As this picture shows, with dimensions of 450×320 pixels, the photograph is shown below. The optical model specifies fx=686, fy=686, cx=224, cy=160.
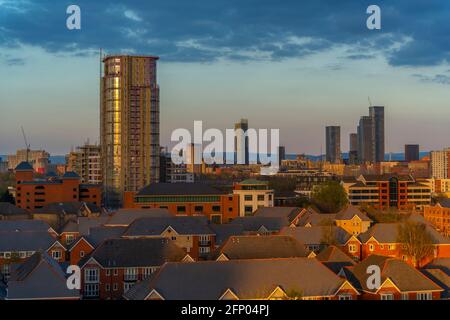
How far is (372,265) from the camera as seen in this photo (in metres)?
22.7

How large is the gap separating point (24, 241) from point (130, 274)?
8.67m

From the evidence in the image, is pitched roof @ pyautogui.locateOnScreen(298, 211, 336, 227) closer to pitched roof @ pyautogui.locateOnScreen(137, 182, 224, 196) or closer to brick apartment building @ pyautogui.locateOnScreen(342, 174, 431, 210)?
pitched roof @ pyautogui.locateOnScreen(137, 182, 224, 196)

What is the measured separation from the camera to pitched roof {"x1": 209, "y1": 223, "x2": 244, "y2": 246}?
36.2m

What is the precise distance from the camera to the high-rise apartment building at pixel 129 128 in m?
75.0

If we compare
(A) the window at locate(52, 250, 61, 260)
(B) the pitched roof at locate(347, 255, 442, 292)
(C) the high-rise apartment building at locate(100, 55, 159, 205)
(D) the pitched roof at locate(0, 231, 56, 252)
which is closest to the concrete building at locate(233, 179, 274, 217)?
(C) the high-rise apartment building at locate(100, 55, 159, 205)

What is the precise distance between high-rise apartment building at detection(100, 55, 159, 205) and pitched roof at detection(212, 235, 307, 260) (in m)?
48.1

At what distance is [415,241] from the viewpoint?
32.3 metres

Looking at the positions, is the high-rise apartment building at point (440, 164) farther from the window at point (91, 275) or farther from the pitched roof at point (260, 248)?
the window at point (91, 275)

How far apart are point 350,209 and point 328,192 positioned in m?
16.0

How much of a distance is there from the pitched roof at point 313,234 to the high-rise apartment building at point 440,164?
8298 centimetres

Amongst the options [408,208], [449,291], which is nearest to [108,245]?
[449,291]

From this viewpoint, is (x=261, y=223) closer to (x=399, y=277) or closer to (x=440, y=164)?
(x=399, y=277)

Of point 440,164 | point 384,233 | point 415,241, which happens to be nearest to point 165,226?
point 384,233
